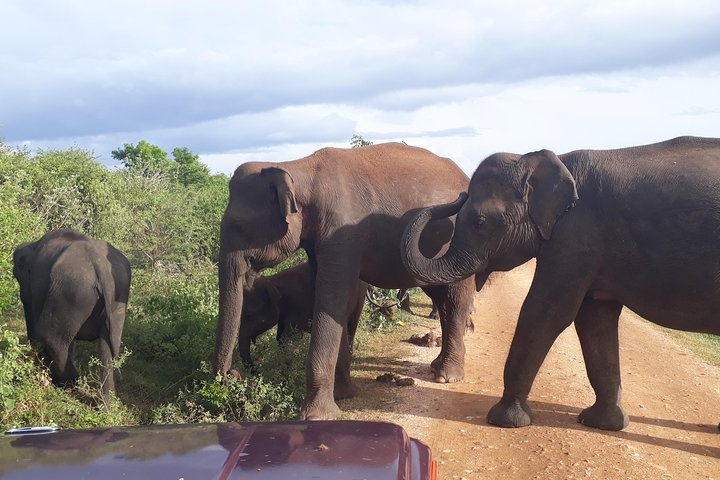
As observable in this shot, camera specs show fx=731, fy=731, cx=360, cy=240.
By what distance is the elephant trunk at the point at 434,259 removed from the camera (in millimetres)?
7250

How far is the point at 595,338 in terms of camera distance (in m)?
7.43

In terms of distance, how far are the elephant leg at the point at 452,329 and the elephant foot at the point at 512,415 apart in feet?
6.09

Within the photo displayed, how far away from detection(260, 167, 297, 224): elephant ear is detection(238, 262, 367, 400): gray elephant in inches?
71.6

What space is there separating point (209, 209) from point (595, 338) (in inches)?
475

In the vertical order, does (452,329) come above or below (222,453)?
below

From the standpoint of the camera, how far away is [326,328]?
7477mm

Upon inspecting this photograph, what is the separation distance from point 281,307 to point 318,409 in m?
3.20

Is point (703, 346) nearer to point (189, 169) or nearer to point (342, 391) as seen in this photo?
point (342, 391)

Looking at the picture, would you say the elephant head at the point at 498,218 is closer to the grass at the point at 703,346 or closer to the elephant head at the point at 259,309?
the elephant head at the point at 259,309

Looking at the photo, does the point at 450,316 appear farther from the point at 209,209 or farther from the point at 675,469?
the point at 209,209

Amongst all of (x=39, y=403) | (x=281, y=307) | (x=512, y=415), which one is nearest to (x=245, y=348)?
(x=281, y=307)

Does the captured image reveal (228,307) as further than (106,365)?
No

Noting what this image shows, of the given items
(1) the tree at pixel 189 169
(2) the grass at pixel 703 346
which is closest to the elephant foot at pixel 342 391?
(2) the grass at pixel 703 346

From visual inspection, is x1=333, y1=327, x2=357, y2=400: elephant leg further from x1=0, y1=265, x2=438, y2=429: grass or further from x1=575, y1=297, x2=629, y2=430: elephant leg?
x1=575, y1=297, x2=629, y2=430: elephant leg
